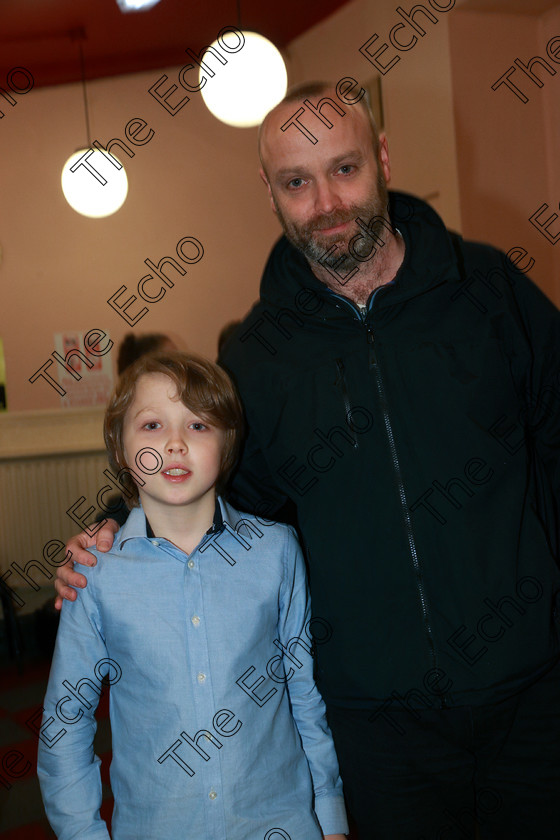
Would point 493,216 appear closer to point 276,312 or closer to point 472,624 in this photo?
point 276,312

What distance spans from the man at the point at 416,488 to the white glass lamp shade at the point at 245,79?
1792 mm

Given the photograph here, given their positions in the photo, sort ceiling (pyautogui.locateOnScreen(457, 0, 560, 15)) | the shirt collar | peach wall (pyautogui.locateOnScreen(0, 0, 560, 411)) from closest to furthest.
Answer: the shirt collar
ceiling (pyautogui.locateOnScreen(457, 0, 560, 15))
peach wall (pyautogui.locateOnScreen(0, 0, 560, 411))

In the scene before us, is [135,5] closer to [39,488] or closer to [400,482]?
[39,488]

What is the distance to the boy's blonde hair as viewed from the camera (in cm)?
127

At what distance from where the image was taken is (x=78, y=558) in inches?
48.0

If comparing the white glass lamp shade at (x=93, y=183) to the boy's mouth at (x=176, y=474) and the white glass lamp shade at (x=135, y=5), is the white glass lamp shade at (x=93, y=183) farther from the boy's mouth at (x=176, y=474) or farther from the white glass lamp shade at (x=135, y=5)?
the boy's mouth at (x=176, y=474)

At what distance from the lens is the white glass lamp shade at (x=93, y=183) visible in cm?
403

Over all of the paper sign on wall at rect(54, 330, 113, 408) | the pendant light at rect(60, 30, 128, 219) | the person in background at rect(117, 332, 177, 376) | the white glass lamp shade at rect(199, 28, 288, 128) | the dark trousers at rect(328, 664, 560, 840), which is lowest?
the dark trousers at rect(328, 664, 560, 840)

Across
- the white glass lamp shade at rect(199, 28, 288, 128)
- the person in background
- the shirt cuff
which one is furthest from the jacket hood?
the person in background

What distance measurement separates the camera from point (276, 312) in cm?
140

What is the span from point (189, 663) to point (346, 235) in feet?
2.53

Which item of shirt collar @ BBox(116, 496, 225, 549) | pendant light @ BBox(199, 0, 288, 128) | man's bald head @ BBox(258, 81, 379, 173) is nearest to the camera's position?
shirt collar @ BBox(116, 496, 225, 549)

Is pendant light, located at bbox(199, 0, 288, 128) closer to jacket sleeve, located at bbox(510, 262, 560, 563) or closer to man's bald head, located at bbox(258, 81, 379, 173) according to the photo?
man's bald head, located at bbox(258, 81, 379, 173)

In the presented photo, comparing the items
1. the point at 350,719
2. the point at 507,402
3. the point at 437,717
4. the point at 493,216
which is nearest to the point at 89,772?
the point at 350,719
